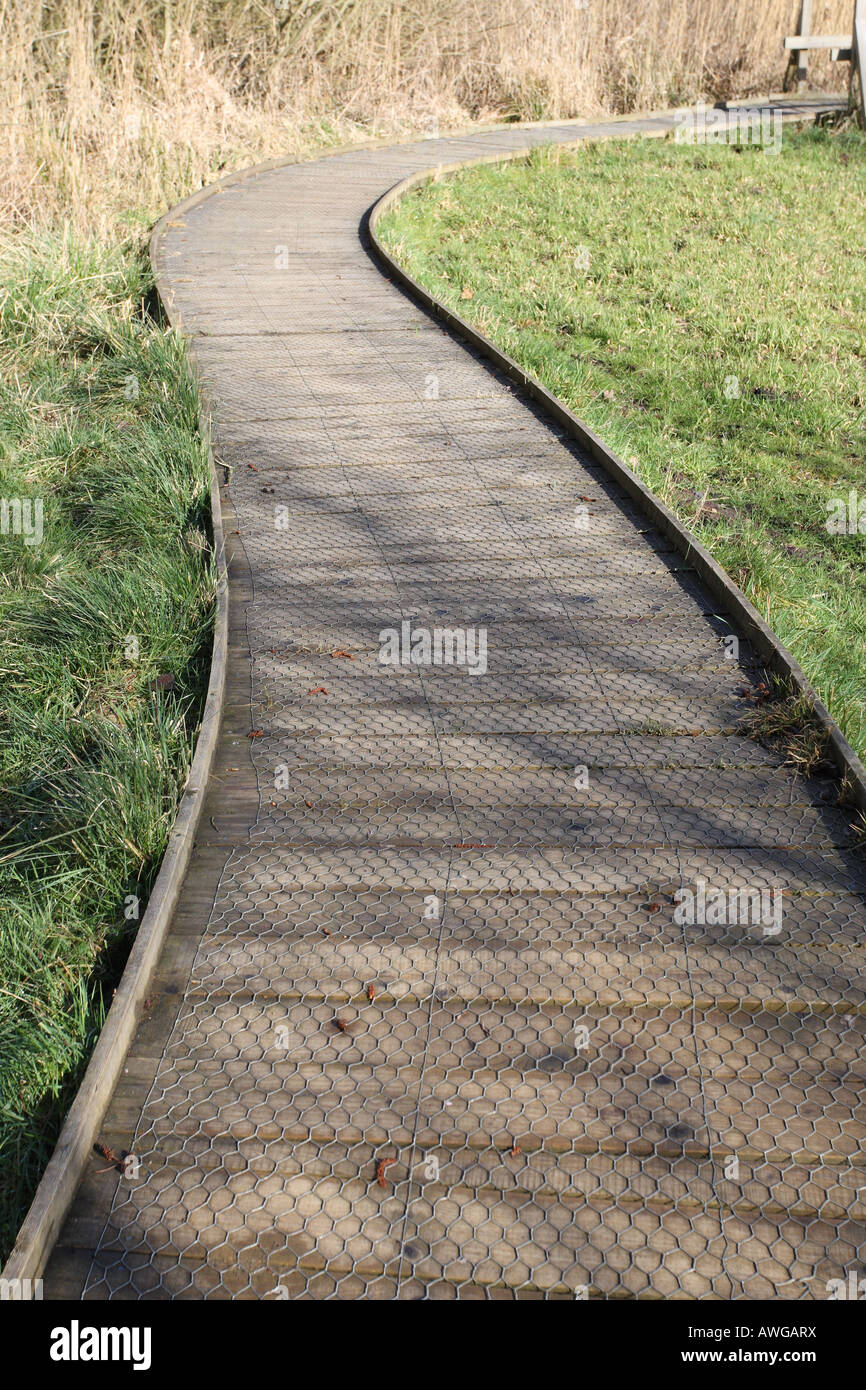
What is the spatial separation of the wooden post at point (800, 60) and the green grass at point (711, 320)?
3417 millimetres

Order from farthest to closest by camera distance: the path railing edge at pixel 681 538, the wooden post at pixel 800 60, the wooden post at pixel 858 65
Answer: the wooden post at pixel 800 60, the wooden post at pixel 858 65, the path railing edge at pixel 681 538

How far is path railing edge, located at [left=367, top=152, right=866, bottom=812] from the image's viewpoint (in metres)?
3.26

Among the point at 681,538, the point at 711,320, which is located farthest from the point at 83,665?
the point at 711,320

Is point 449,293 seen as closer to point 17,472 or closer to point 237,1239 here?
point 17,472

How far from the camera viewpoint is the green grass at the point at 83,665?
264 centimetres

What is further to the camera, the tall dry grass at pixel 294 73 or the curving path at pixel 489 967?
the tall dry grass at pixel 294 73

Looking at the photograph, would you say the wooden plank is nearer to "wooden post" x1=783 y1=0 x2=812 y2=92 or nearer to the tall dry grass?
"wooden post" x1=783 y1=0 x2=812 y2=92

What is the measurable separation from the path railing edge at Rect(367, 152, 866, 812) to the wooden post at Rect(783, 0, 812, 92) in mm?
10381

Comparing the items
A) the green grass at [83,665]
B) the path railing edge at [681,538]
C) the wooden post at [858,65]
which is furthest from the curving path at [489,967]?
the wooden post at [858,65]

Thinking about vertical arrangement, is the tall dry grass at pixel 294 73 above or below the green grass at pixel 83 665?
above

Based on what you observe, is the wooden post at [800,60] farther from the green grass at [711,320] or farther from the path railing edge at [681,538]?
the path railing edge at [681,538]

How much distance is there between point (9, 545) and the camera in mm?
5039

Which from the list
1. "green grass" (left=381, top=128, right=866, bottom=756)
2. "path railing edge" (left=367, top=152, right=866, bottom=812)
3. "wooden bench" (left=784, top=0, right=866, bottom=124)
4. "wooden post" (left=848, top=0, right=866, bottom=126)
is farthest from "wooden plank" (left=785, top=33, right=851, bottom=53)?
"path railing edge" (left=367, top=152, right=866, bottom=812)

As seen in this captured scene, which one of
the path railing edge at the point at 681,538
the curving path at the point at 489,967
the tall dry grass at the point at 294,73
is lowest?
the curving path at the point at 489,967
